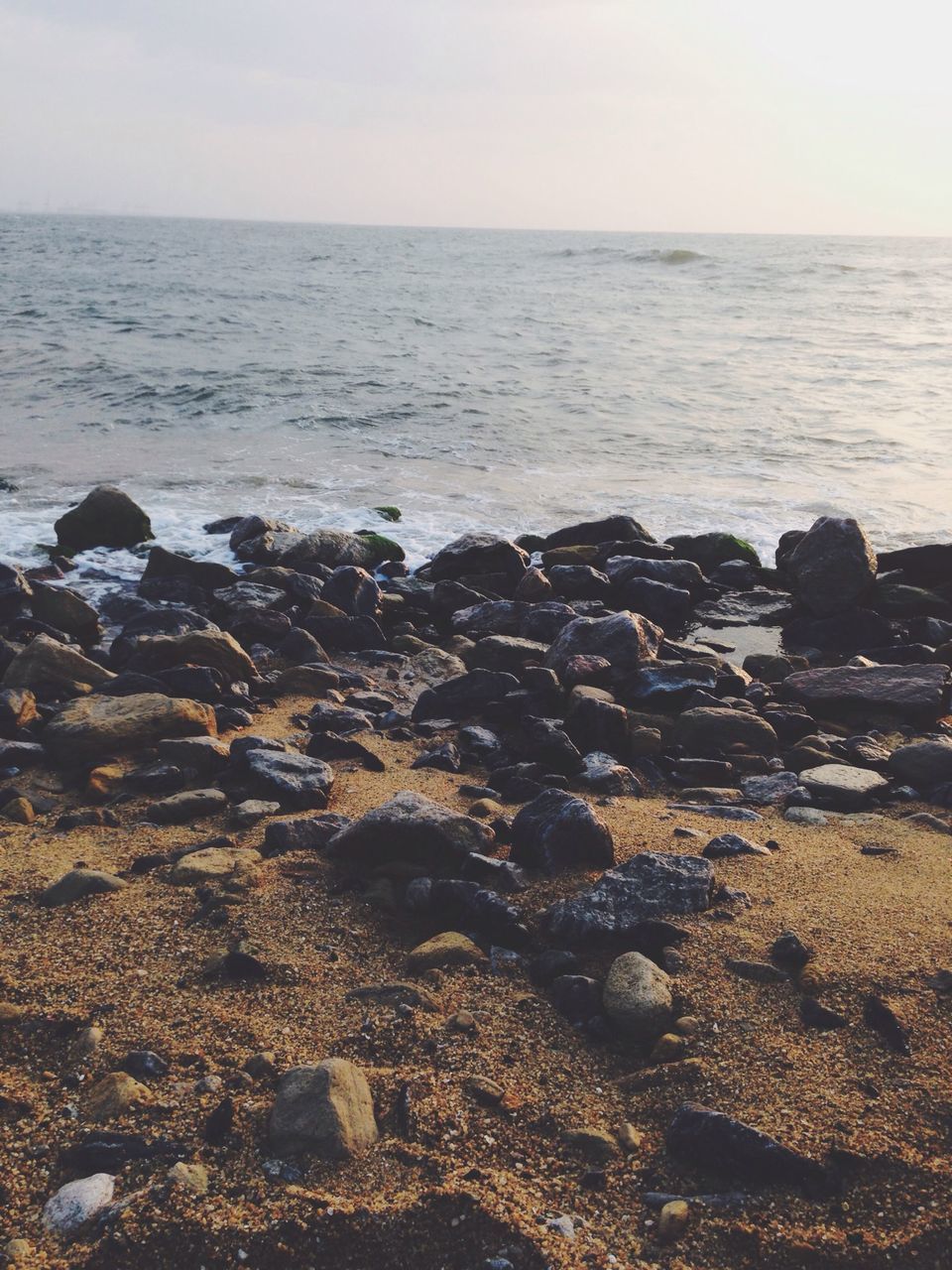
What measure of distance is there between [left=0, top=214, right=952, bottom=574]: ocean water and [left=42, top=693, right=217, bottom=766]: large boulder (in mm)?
3471

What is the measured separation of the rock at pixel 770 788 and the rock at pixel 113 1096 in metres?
→ 2.93

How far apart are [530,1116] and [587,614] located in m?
5.19

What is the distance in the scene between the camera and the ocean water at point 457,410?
10289 mm

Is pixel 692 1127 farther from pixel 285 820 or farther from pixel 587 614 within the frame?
pixel 587 614

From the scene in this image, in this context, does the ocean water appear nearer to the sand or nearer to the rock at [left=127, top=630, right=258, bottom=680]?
the rock at [left=127, top=630, right=258, bottom=680]

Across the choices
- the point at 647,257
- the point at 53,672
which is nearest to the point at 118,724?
the point at 53,672

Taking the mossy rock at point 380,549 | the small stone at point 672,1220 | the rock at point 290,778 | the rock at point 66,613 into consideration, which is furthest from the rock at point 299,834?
the mossy rock at point 380,549

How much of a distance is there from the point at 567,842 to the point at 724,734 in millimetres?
1896

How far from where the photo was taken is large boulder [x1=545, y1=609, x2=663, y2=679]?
5.98m

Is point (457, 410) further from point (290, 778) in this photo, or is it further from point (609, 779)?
point (290, 778)

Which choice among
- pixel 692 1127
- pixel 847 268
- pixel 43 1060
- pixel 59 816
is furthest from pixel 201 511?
pixel 847 268

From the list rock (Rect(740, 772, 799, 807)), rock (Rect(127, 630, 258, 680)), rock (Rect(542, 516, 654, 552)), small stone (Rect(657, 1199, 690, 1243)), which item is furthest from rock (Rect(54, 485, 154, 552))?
small stone (Rect(657, 1199, 690, 1243))

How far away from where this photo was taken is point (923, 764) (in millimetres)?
4609

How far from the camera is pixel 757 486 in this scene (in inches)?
452
